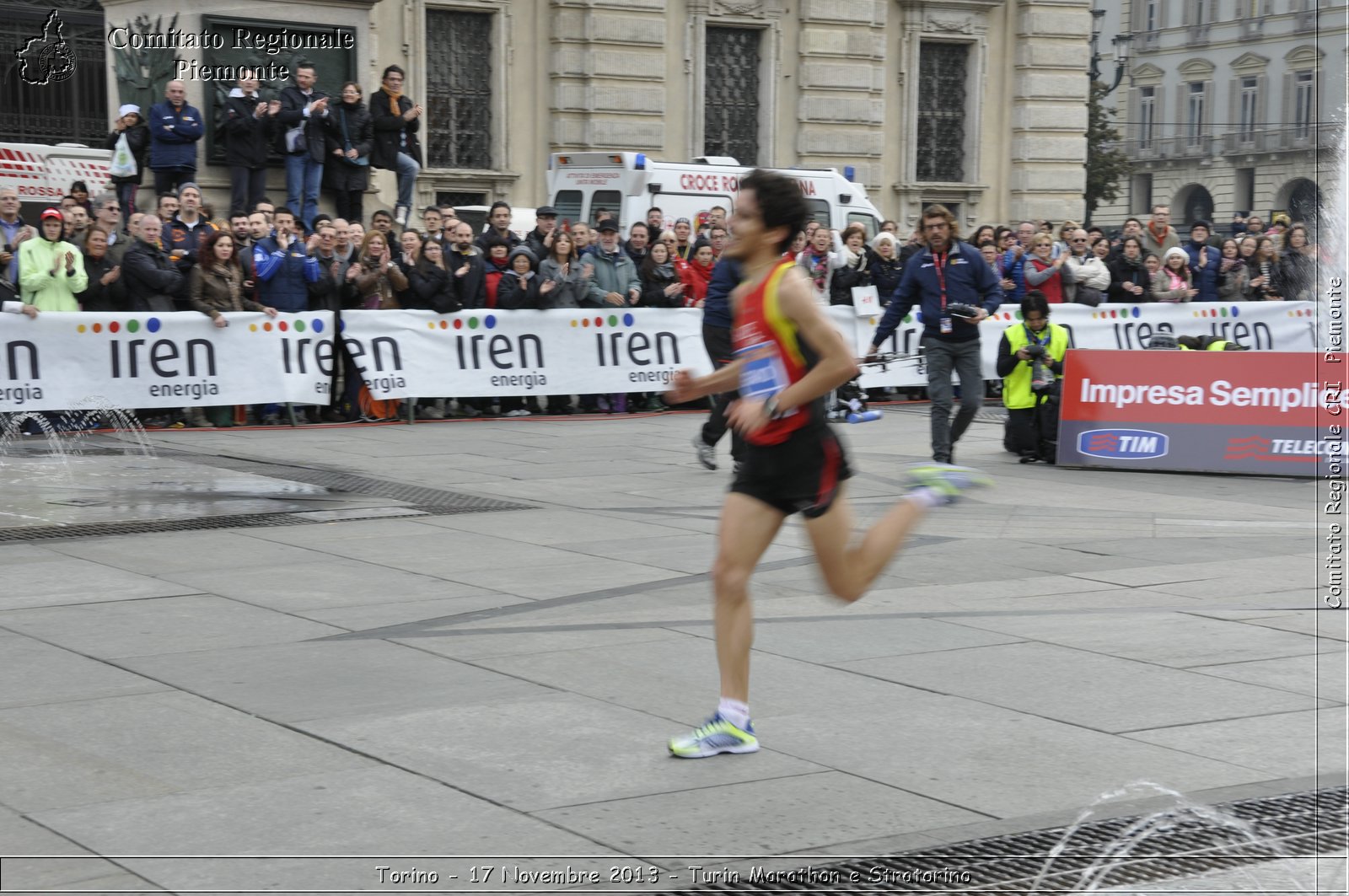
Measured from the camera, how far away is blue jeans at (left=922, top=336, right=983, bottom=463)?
12.8 m

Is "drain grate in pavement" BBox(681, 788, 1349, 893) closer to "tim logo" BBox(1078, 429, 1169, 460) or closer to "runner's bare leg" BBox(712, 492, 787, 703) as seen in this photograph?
"runner's bare leg" BBox(712, 492, 787, 703)

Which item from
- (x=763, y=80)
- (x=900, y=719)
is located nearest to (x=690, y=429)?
(x=900, y=719)

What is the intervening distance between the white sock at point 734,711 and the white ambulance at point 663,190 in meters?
16.7

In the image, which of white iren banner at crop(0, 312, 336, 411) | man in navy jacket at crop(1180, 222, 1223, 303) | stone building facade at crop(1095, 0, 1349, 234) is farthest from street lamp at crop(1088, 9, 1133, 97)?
white iren banner at crop(0, 312, 336, 411)

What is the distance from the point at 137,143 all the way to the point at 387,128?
310 cm

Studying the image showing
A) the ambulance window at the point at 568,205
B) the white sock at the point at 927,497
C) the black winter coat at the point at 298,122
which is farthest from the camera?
the ambulance window at the point at 568,205

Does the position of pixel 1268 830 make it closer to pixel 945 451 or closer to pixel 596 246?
pixel 945 451

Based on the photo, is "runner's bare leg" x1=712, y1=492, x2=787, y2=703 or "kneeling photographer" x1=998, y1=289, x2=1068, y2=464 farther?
"kneeling photographer" x1=998, y1=289, x2=1068, y2=464

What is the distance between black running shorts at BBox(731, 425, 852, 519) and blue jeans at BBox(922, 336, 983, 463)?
285 inches

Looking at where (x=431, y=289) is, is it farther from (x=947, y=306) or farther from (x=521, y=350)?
(x=947, y=306)

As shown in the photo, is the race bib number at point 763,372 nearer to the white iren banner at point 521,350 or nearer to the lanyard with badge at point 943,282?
the lanyard with badge at point 943,282

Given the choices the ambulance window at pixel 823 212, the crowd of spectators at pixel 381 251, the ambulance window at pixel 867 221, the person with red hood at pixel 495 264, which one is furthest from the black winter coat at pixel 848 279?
the person with red hood at pixel 495 264

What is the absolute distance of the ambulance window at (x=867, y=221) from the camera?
76.9 ft

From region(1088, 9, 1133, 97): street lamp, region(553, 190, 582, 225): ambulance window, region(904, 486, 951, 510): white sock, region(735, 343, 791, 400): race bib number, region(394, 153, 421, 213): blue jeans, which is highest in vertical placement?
region(1088, 9, 1133, 97): street lamp
